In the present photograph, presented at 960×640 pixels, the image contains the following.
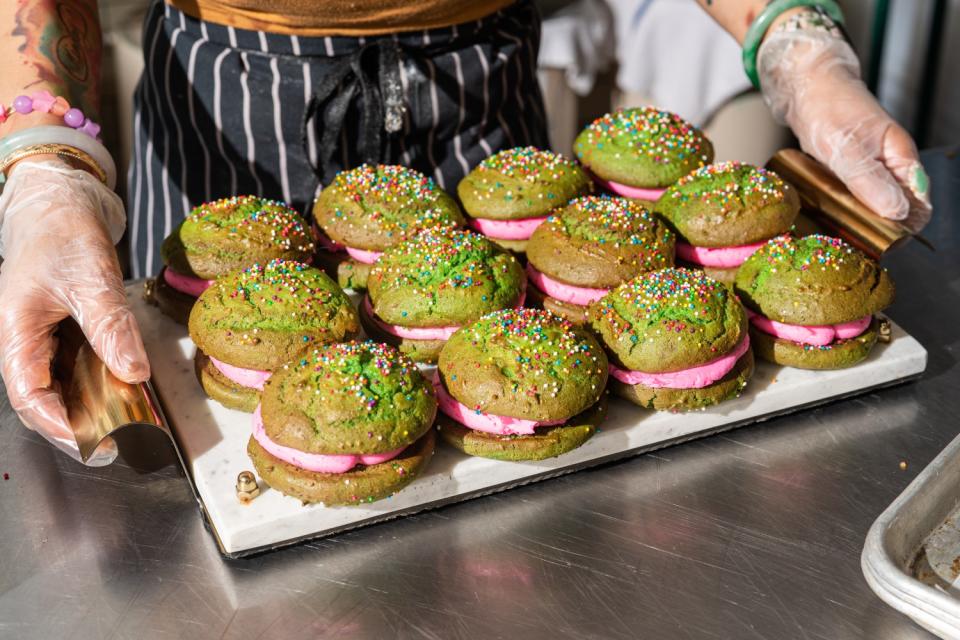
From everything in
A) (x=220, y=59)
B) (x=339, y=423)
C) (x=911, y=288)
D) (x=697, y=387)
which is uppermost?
(x=220, y=59)

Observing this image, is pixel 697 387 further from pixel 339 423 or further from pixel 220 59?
pixel 220 59

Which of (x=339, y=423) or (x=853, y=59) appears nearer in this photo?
(x=339, y=423)

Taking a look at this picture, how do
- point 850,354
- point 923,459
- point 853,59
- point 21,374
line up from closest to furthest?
point 21,374 < point 923,459 < point 850,354 < point 853,59

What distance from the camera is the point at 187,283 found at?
8.49 feet

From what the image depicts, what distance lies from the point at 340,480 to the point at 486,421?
333mm

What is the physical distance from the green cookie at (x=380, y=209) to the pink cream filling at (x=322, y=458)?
0.79 meters

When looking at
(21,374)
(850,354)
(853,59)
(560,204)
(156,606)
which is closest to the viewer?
(156,606)

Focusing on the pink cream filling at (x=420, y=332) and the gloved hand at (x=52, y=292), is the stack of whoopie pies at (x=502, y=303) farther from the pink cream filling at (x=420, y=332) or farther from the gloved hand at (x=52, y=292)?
the gloved hand at (x=52, y=292)

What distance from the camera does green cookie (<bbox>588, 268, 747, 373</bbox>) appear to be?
2217 millimetres

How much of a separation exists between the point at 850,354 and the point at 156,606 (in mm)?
1639

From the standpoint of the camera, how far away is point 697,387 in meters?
2.27

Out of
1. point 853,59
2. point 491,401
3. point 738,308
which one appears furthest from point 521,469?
point 853,59

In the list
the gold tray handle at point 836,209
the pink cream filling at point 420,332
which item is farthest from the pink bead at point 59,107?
the gold tray handle at point 836,209

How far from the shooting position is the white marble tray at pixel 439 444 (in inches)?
78.0
